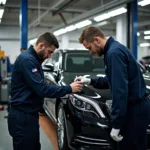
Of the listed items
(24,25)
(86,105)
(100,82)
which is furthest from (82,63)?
(24,25)

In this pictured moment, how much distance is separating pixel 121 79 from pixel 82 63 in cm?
295

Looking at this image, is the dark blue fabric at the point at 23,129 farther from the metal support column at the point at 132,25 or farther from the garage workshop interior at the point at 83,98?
the metal support column at the point at 132,25

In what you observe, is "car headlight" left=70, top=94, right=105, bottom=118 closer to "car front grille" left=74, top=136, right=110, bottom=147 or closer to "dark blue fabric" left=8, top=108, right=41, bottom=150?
"car front grille" left=74, top=136, right=110, bottom=147

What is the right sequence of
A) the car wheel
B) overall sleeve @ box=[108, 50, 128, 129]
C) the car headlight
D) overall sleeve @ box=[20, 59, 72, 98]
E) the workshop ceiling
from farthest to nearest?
the workshop ceiling → the car wheel → the car headlight → overall sleeve @ box=[20, 59, 72, 98] → overall sleeve @ box=[108, 50, 128, 129]

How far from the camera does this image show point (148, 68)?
567 centimetres

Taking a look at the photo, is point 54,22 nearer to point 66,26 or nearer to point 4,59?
point 66,26

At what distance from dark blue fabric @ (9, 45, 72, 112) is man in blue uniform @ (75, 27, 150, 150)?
52 cm

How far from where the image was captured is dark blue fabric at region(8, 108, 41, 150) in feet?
7.70

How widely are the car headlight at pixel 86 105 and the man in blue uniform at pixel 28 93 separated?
31.9 inches

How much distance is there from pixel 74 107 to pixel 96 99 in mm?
303

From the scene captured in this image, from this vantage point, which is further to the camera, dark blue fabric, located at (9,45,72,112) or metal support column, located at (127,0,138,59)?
metal support column, located at (127,0,138,59)

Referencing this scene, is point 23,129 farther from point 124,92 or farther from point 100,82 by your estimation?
point 100,82

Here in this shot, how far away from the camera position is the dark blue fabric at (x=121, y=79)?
7.20 ft

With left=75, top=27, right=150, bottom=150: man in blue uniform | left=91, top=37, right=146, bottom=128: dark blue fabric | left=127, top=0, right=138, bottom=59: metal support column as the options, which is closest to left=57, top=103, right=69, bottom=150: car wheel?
left=75, top=27, right=150, bottom=150: man in blue uniform
